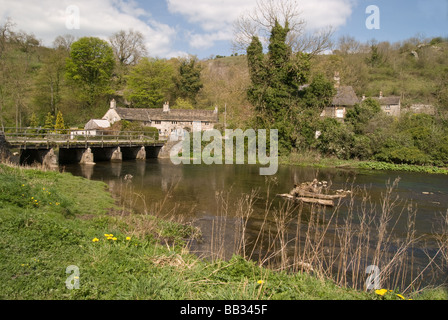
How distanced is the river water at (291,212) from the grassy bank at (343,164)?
8.55 ft

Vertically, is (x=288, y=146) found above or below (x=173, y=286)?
above

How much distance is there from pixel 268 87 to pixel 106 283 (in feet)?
109

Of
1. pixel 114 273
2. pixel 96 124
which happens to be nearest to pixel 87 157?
pixel 96 124

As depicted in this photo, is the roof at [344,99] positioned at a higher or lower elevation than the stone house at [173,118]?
higher

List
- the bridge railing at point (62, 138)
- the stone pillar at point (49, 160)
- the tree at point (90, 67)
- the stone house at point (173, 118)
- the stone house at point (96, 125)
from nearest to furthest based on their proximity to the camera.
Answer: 1. the bridge railing at point (62, 138)
2. the stone pillar at point (49, 160)
3. the stone house at point (96, 125)
4. the tree at point (90, 67)
5. the stone house at point (173, 118)

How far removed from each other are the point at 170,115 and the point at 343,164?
3357 centimetres

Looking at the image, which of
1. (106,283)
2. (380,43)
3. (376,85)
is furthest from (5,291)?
(380,43)

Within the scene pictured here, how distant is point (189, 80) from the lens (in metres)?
64.6

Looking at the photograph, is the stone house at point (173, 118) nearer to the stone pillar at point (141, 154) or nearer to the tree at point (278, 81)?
the stone pillar at point (141, 154)

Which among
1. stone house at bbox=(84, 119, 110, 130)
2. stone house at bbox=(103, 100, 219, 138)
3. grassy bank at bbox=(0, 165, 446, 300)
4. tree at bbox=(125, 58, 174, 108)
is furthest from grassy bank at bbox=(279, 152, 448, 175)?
tree at bbox=(125, 58, 174, 108)

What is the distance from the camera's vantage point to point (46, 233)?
6.38 meters

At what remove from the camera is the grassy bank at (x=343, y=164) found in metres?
30.4

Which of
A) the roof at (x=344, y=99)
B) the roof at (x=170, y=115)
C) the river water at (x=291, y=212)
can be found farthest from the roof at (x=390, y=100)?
the river water at (x=291, y=212)

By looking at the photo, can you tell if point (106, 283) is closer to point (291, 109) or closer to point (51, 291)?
point (51, 291)
